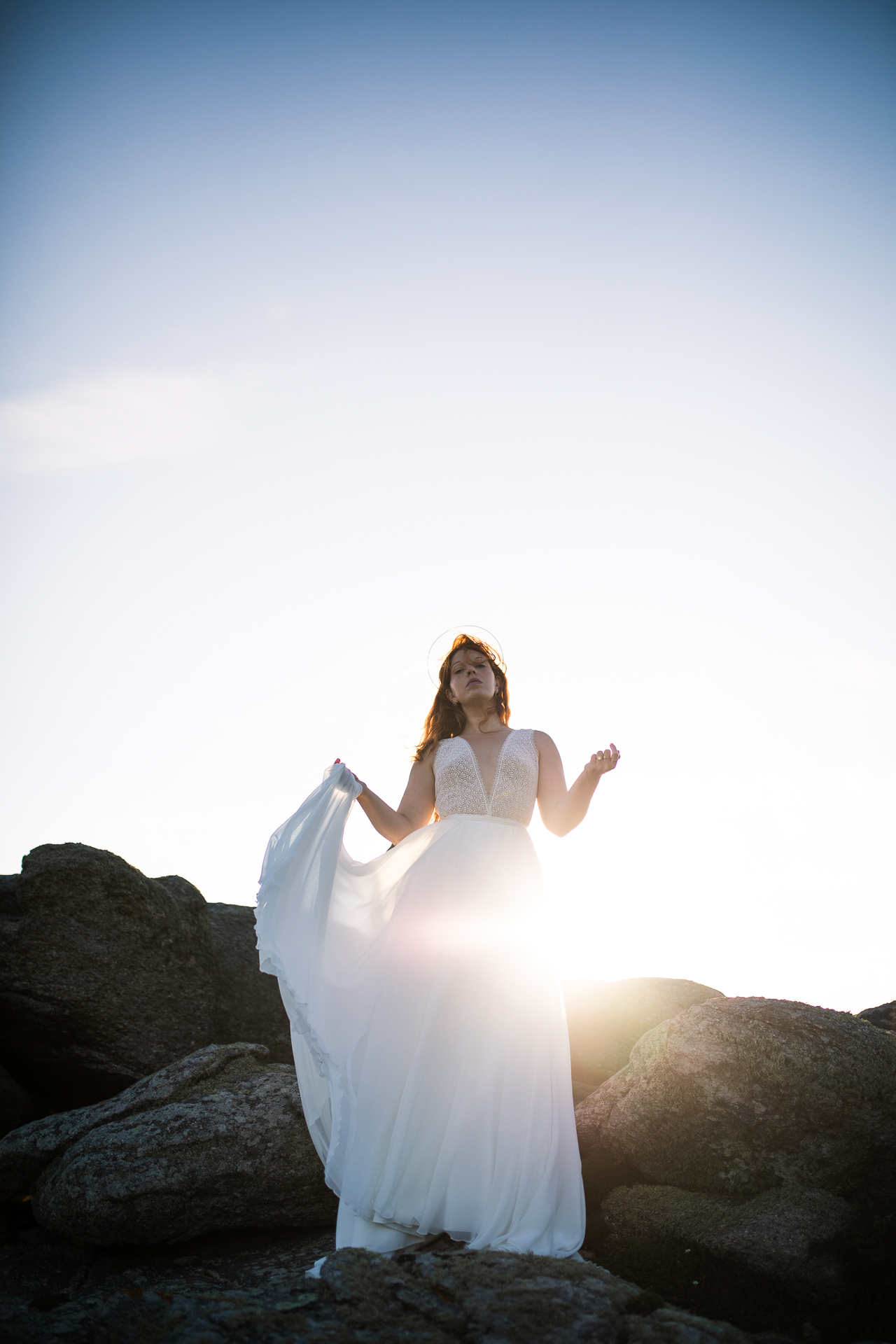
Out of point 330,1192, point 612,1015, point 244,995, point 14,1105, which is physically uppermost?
point 244,995

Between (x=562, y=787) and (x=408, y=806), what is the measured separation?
128 centimetres

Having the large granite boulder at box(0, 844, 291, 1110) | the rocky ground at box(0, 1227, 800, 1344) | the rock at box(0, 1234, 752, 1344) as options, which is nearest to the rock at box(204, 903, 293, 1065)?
the large granite boulder at box(0, 844, 291, 1110)

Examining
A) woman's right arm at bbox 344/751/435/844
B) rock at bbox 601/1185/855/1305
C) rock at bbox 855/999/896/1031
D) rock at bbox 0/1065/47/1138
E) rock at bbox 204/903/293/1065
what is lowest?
rock at bbox 601/1185/855/1305

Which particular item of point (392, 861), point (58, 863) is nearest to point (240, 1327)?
point (392, 861)

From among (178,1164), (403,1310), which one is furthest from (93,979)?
(403,1310)

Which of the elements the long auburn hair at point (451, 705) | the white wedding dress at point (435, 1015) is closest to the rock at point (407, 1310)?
the white wedding dress at point (435, 1015)

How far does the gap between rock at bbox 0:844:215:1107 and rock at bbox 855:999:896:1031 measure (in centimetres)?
609

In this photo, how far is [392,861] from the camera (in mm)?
6277

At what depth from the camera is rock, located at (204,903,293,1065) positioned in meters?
7.62

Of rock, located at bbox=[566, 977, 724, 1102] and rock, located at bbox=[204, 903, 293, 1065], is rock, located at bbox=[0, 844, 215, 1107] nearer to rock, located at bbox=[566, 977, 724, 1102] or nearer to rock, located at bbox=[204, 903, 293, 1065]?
rock, located at bbox=[204, 903, 293, 1065]

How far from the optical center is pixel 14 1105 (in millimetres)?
7254

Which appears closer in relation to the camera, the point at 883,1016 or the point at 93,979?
the point at 93,979

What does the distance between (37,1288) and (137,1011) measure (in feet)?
8.06

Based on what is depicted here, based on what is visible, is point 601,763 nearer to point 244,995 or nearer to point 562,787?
point 562,787
